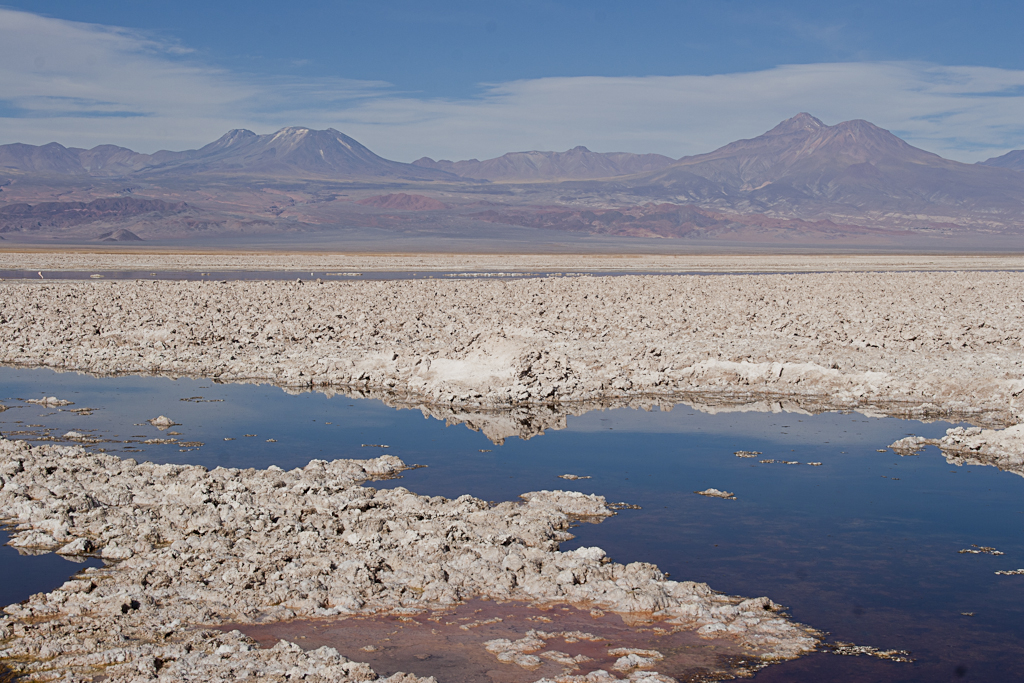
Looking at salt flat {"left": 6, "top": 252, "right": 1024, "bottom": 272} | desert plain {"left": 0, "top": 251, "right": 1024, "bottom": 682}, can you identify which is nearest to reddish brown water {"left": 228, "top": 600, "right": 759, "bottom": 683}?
desert plain {"left": 0, "top": 251, "right": 1024, "bottom": 682}

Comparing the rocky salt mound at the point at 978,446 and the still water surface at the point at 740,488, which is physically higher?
the rocky salt mound at the point at 978,446

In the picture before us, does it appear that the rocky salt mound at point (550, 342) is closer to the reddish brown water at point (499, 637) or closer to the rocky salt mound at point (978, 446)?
the rocky salt mound at point (978, 446)

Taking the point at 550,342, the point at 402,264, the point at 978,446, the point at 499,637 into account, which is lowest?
the point at 402,264

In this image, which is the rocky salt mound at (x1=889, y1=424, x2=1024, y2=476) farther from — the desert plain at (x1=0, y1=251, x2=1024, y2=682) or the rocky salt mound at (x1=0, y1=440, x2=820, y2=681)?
the rocky salt mound at (x1=0, y1=440, x2=820, y2=681)

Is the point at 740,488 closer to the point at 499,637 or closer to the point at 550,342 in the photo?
the point at 499,637

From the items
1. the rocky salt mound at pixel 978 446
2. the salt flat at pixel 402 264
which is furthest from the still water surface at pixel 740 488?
the salt flat at pixel 402 264

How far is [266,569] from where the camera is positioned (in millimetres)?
6617

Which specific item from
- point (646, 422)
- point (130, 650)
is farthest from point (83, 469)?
point (646, 422)

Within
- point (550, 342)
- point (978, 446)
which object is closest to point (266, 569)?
point (978, 446)

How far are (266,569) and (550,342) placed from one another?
1068 cm

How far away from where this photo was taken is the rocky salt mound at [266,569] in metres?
5.43

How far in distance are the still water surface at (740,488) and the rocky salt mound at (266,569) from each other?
388mm

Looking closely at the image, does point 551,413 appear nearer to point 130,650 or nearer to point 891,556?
point 891,556

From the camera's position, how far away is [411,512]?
7.82 metres
